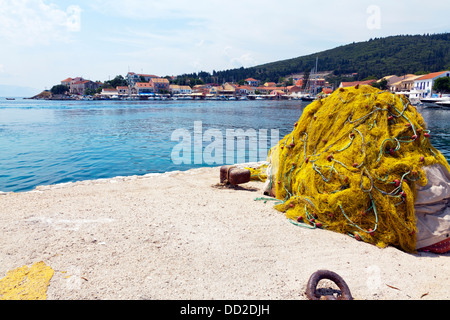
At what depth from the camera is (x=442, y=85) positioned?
249ft

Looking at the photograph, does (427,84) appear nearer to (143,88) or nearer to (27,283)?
(27,283)

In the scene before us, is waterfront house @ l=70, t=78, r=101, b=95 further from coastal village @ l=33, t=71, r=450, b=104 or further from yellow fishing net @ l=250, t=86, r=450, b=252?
yellow fishing net @ l=250, t=86, r=450, b=252

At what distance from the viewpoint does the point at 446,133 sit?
25609mm

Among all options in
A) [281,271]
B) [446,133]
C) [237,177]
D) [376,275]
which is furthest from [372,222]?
[446,133]

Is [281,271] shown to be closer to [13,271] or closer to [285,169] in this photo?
[285,169]

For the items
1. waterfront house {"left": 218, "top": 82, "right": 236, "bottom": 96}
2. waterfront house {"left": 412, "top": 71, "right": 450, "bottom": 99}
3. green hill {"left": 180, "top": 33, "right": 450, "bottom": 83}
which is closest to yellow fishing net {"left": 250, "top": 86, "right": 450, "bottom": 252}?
waterfront house {"left": 412, "top": 71, "right": 450, "bottom": 99}

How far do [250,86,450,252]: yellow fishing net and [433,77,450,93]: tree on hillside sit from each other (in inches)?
3608

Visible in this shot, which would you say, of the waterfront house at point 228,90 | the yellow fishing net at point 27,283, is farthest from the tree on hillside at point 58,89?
the yellow fishing net at point 27,283

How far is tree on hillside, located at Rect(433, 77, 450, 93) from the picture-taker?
75000 mm

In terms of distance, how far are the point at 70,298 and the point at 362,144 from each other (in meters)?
5.06

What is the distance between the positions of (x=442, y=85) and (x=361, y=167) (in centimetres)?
9398

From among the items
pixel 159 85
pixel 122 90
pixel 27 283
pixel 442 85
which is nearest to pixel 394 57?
pixel 442 85

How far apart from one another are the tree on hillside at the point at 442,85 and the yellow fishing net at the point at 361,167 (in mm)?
91636
